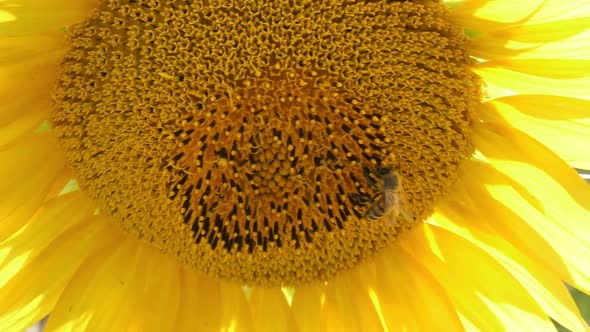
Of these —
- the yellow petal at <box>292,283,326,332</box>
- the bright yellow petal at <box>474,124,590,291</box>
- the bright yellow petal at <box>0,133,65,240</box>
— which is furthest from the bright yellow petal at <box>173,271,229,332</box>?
the bright yellow petal at <box>474,124,590,291</box>

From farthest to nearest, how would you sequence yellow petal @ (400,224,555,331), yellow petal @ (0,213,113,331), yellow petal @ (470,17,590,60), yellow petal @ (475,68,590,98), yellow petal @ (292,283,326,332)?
yellow petal @ (292,283,326,332) < yellow petal @ (0,213,113,331) < yellow petal @ (400,224,555,331) < yellow petal @ (475,68,590,98) < yellow petal @ (470,17,590,60)

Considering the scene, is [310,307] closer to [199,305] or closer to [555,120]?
[199,305]

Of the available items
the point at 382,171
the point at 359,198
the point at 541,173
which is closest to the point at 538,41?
the point at 541,173

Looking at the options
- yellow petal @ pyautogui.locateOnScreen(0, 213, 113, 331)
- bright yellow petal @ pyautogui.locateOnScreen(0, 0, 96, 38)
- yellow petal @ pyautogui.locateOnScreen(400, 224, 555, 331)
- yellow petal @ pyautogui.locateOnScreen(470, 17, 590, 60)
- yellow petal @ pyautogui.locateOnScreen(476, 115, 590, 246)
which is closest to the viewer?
bright yellow petal @ pyautogui.locateOnScreen(0, 0, 96, 38)

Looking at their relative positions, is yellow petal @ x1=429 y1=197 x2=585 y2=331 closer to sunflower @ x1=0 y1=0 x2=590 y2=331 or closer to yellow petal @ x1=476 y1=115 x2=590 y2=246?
sunflower @ x1=0 y1=0 x2=590 y2=331

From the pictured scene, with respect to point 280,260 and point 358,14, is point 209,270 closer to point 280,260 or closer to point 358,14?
point 280,260

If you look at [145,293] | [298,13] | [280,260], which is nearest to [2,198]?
[145,293]

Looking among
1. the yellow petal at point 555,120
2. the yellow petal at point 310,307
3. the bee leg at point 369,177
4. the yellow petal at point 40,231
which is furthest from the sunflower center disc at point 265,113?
the yellow petal at point 310,307
